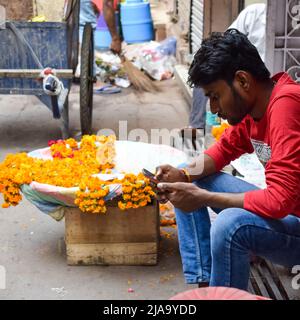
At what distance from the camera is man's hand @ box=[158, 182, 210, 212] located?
9.95 feet

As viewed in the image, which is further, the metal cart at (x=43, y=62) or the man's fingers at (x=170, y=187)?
the metal cart at (x=43, y=62)

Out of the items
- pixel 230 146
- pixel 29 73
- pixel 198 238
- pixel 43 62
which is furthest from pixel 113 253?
pixel 43 62

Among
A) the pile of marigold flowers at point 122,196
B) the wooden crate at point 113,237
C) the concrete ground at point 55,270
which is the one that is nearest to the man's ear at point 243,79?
the pile of marigold flowers at point 122,196

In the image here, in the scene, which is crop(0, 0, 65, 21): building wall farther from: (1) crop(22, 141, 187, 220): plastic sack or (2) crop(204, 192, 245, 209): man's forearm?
(2) crop(204, 192, 245, 209): man's forearm

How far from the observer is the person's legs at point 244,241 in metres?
2.91

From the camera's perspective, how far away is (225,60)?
9.50ft

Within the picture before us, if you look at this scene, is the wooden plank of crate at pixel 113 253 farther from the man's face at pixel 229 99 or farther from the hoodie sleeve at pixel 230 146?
the man's face at pixel 229 99

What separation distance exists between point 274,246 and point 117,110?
17.6 feet

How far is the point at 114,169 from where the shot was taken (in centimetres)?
434

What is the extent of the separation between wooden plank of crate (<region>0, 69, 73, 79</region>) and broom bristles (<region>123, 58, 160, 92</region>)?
9.82 feet

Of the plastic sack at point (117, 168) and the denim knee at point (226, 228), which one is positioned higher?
the denim knee at point (226, 228)
